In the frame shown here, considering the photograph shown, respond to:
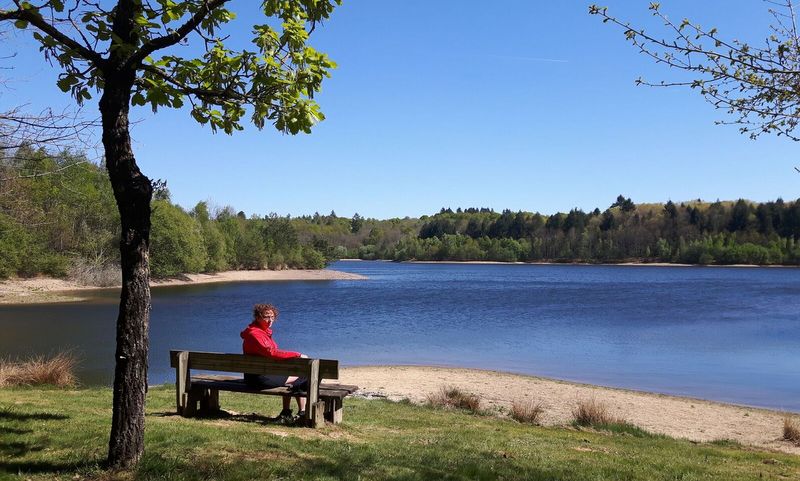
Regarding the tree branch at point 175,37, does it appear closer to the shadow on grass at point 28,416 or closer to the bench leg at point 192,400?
the shadow on grass at point 28,416

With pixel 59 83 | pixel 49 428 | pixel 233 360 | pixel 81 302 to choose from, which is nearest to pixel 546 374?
pixel 233 360

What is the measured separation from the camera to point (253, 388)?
7703 mm

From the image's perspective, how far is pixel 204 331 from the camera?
3303cm

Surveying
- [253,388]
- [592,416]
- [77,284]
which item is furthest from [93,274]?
[253,388]

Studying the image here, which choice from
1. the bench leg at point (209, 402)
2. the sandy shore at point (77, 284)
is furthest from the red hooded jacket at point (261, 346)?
the sandy shore at point (77, 284)

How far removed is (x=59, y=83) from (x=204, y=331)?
96.8 ft

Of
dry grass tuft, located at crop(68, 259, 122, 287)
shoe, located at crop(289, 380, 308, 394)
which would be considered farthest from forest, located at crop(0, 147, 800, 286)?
shoe, located at crop(289, 380, 308, 394)

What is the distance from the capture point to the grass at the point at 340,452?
200 inches

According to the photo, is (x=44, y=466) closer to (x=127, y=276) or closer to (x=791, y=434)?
(x=127, y=276)

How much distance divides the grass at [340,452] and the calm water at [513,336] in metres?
10.4

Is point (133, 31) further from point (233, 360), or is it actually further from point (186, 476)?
point (233, 360)

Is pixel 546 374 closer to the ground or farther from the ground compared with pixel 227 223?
closer to the ground

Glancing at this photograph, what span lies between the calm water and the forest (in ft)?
22.3

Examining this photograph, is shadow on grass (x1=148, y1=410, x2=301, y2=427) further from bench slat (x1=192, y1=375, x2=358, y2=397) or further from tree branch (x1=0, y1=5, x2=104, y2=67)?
tree branch (x1=0, y1=5, x2=104, y2=67)
